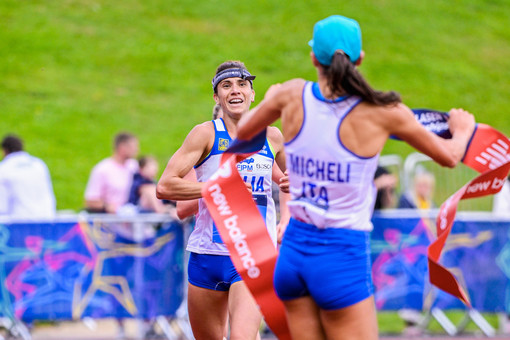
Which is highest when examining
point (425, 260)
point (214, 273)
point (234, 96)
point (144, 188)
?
point (234, 96)

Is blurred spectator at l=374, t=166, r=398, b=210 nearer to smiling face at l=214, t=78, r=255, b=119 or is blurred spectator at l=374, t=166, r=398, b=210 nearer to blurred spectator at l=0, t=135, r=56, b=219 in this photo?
blurred spectator at l=0, t=135, r=56, b=219

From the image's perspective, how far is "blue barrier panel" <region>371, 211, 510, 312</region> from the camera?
11.0m

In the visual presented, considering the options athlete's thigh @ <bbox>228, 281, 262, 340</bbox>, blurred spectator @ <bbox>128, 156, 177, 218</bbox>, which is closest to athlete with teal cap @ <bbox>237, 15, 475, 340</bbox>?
athlete's thigh @ <bbox>228, 281, 262, 340</bbox>

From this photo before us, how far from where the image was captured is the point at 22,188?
1147 centimetres

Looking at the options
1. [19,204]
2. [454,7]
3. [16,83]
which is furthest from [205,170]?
[454,7]

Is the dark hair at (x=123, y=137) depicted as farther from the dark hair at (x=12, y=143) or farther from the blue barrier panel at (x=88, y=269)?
the blue barrier panel at (x=88, y=269)

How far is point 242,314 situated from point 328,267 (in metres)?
1.46

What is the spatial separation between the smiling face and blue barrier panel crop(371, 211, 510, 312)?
16.8 ft

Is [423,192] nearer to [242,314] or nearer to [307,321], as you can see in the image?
[242,314]

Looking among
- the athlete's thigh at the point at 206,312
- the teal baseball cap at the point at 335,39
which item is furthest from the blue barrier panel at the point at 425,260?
the teal baseball cap at the point at 335,39

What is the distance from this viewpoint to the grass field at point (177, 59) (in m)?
20.5

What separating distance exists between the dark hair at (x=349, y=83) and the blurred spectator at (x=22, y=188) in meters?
7.71

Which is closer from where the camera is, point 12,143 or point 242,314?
point 242,314

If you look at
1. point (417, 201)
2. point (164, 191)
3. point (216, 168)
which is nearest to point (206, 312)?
point (164, 191)
